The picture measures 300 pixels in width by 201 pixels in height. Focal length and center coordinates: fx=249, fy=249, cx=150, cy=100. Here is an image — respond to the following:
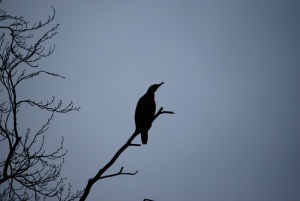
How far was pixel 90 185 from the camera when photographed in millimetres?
2902

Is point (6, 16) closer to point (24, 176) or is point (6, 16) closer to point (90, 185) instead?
point (24, 176)

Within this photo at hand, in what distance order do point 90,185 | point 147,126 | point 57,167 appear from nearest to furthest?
point 90,185 < point 57,167 < point 147,126

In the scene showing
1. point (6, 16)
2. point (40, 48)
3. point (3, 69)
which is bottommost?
point (3, 69)

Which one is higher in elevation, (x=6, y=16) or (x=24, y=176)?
(x=6, y=16)

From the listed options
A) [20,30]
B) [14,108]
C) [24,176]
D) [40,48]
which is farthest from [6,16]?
[24,176]

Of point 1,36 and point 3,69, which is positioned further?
point 1,36

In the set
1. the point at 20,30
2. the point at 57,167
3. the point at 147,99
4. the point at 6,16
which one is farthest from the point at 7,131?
the point at 147,99

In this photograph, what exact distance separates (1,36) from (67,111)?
167 centimetres

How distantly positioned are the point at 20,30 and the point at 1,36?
323 mm

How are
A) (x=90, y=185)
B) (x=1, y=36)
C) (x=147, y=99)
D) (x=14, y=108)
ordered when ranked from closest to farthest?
(x=90, y=185), (x=14, y=108), (x=1, y=36), (x=147, y=99)

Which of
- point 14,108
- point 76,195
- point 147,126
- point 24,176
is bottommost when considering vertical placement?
point 76,195

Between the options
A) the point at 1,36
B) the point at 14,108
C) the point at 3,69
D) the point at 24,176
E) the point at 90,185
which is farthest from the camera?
Result: the point at 1,36

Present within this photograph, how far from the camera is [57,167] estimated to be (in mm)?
4742

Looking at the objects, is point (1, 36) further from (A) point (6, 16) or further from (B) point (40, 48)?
(B) point (40, 48)
